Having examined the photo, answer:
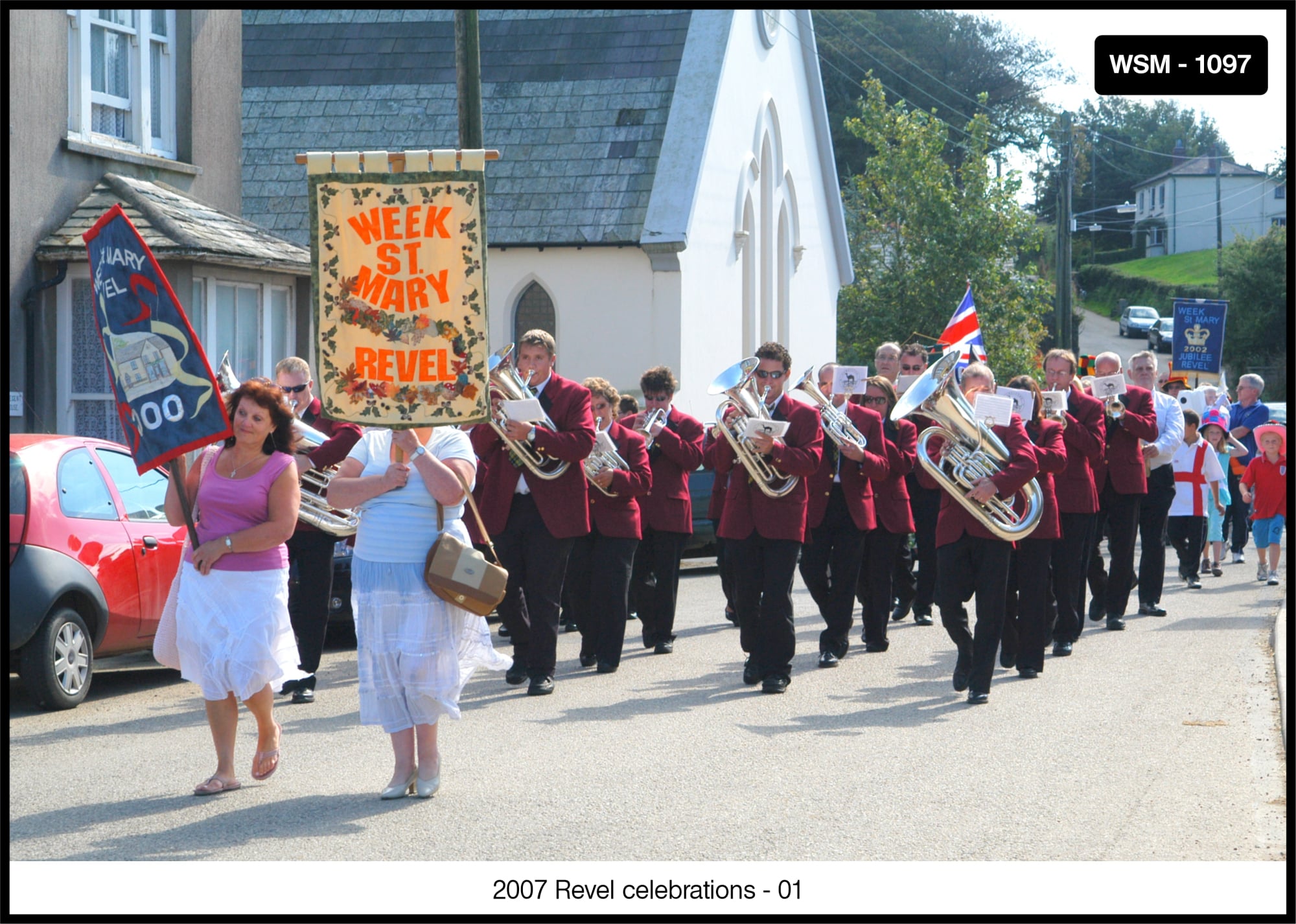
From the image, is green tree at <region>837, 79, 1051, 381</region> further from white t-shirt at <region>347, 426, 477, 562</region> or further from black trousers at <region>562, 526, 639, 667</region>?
white t-shirt at <region>347, 426, 477, 562</region>

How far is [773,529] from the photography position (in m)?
9.63

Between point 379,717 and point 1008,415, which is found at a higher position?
point 1008,415

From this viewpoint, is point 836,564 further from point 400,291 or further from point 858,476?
point 400,291

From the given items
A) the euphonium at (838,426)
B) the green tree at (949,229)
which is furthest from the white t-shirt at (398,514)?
the green tree at (949,229)

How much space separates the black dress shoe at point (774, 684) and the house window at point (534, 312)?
50.2ft

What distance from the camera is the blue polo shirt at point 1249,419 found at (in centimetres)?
1889

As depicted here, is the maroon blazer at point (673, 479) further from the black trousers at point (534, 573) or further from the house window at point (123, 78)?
the house window at point (123, 78)

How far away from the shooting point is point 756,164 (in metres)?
28.8

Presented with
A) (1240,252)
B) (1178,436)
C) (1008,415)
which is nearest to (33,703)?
(1008,415)

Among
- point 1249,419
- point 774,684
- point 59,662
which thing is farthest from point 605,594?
point 1249,419

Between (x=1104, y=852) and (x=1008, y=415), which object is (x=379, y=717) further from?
(x=1008, y=415)

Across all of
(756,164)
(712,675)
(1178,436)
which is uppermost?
(756,164)

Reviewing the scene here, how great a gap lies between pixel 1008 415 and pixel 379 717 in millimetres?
4461

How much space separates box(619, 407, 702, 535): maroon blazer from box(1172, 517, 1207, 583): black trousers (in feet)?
21.2
